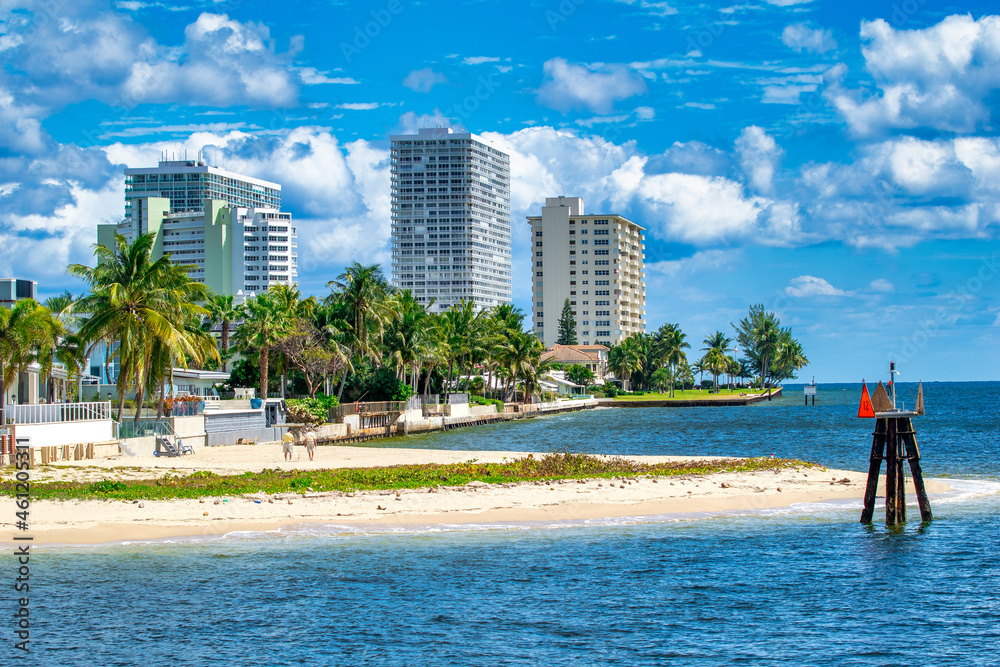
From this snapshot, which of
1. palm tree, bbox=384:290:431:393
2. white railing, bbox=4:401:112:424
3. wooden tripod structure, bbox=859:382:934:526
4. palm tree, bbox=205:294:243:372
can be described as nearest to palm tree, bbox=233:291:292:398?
palm tree, bbox=205:294:243:372

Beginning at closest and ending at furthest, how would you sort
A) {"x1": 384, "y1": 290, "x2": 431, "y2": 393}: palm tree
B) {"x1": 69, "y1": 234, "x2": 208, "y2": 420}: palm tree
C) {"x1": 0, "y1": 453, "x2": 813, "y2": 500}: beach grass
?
{"x1": 0, "y1": 453, "x2": 813, "y2": 500}: beach grass < {"x1": 69, "y1": 234, "x2": 208, "y2": 420}: palm tree < {"x1": 384, "y1": 290, "x2": 431, "y2": 393}: palm tree

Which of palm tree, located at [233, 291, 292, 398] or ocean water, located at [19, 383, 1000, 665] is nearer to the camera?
ocean water, located at [19, 383, 1000, 665]

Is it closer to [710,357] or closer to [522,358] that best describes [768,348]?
[710,357]

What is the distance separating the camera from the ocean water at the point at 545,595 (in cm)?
1475

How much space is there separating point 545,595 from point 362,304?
5710cm

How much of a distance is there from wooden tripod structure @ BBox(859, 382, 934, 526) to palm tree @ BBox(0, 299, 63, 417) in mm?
34178

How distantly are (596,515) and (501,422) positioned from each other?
6653cm

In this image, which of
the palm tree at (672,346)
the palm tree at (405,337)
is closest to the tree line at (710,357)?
the palm tree at (672,346)

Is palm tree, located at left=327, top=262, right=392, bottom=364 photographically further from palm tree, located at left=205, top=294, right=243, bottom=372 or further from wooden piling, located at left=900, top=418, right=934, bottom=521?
wooden piling, located at left=900, top=418, right=934, bottom=521

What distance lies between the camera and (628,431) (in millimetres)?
72688

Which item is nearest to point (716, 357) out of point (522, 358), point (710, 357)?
point (710, 357)

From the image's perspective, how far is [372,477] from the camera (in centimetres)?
3042

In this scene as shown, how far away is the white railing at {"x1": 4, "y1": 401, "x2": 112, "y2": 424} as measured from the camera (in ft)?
Answer: 115

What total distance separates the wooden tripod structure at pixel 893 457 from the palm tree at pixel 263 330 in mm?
43379
